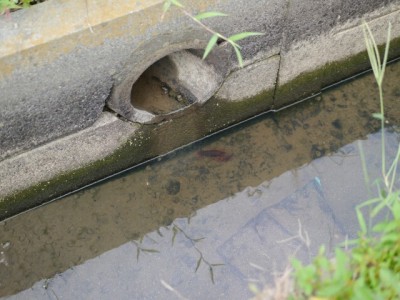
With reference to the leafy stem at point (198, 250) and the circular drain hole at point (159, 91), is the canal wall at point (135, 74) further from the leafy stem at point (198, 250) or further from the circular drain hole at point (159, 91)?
the leafy stem at point (198, 250)

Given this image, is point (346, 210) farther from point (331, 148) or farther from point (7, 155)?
point (7, 155)

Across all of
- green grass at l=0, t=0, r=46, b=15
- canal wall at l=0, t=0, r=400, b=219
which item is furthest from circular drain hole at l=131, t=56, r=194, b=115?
green grass at l=0, t=0, r=46, b=15

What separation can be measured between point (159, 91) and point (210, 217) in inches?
38.5

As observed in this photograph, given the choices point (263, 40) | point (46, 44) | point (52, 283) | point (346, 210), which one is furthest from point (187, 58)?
point (52, 283)

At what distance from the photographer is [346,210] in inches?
149

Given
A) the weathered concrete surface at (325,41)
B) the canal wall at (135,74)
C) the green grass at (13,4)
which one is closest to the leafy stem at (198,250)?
the canal wall at (135,74)

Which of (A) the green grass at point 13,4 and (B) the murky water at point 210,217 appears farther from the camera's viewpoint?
(B) the murky water at point 210,217

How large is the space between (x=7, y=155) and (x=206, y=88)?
133 centimetres

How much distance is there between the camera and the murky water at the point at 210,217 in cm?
361

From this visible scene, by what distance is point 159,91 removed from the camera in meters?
4.13

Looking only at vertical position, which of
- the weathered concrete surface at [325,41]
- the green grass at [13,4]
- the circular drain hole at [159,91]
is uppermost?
the green grass at [13,4]

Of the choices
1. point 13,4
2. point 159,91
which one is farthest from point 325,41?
point 13,4

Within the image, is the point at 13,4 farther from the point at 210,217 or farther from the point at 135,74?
the point at 210,217

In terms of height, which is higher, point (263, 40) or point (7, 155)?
point (263, 40)
